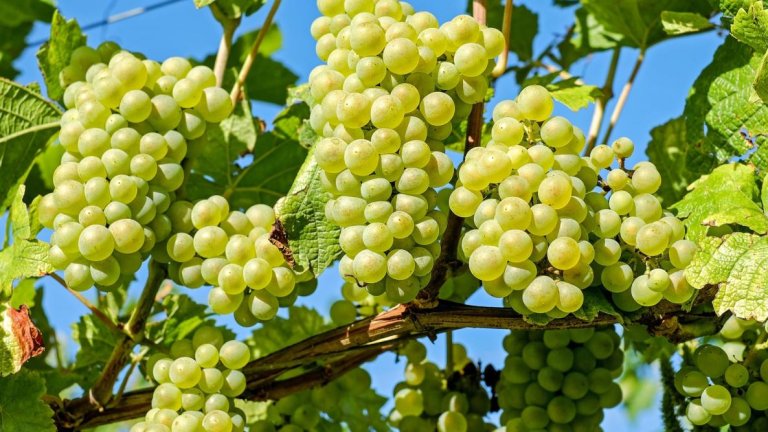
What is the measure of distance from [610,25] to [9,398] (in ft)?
4.25

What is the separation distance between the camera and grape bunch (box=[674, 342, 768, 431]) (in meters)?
1.33

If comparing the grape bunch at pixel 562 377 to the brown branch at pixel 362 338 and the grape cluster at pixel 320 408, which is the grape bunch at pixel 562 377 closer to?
the brown branch at pixel 362 338

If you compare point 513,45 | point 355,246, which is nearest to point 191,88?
point 355,246

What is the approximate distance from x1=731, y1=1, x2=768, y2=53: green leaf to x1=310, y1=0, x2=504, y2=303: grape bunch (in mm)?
314

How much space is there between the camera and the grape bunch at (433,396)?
1.72m

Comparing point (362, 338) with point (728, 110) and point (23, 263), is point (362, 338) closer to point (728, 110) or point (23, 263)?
point (23, 263)

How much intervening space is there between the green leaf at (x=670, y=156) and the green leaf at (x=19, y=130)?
110 centimetres

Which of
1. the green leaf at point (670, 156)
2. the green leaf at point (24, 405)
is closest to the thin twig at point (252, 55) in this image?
the green leaf at point (24, 405)

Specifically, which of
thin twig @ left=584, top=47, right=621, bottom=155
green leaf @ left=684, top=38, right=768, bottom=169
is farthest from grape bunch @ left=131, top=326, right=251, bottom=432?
thin twig @ left=584, top=47, right=621, bottom=155

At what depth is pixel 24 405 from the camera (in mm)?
1425

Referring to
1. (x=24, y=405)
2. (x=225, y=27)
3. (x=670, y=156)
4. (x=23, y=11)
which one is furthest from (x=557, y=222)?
(x=23, y=11)

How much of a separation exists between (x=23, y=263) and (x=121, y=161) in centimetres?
21

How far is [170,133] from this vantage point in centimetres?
149

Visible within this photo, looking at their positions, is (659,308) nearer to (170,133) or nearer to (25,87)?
(170,133)
